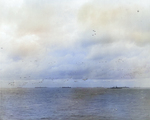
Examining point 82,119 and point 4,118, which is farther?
point 4,118

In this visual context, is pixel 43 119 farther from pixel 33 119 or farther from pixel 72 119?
pixel 72 119

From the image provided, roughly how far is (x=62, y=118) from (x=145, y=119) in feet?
99.7

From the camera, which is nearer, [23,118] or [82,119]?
[82,119]

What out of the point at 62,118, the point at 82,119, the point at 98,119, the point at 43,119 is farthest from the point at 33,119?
the point at 98,119

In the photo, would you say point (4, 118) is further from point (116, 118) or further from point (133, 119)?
point (133, 119)

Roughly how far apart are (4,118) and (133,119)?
160 feet

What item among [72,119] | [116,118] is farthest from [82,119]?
[116,118]

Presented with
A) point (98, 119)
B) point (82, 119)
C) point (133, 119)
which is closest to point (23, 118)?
point (82, 119)

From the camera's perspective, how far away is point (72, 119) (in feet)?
230

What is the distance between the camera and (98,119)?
2731 inches

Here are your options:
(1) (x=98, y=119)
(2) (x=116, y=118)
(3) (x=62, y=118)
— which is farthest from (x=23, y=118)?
(2) (x=116, y=118)

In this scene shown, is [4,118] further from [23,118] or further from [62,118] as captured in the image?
[62,118]

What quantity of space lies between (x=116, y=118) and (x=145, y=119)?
10.3 metres

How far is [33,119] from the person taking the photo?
236 feet
